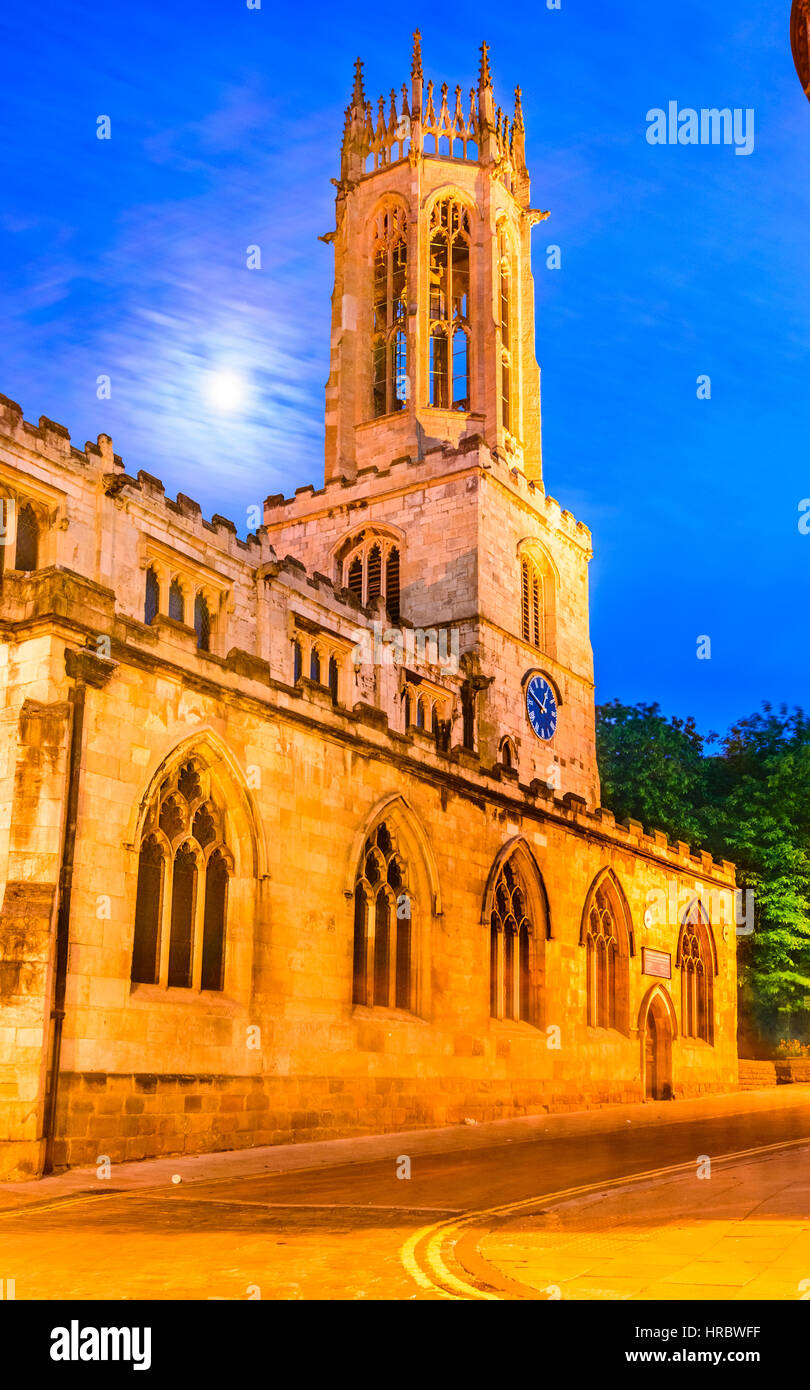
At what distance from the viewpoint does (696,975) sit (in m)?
36.3

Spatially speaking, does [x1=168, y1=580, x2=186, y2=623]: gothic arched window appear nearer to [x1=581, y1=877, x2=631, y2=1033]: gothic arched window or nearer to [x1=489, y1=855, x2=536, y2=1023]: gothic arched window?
[x1=489, y1=855, x2=536, y2=1023]: gothic arched window

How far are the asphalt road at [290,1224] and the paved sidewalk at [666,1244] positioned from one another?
0.49 m

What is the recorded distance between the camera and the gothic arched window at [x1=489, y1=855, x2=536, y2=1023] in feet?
85.7

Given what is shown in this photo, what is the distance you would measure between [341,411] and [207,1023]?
32425mm

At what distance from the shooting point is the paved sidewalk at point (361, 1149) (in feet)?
45.4

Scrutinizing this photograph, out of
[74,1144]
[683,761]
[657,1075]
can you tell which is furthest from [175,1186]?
[683,761]

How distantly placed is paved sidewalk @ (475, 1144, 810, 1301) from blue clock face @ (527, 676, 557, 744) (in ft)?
92.8

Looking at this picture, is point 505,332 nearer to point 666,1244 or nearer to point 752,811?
point 752,811

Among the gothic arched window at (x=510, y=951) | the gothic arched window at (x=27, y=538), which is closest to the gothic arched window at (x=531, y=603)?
the gothic arched window at (x=510, y=951)

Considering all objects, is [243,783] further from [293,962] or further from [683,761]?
[683,761]

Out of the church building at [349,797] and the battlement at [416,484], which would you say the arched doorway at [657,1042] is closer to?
the church building at [349,797]

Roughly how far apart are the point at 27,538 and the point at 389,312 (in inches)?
1050

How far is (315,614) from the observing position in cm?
3159

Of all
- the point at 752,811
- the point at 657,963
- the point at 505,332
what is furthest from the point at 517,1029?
the point at 505,332
